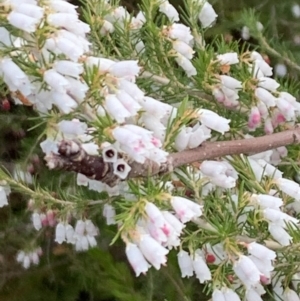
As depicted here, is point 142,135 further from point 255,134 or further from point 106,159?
point 255,134

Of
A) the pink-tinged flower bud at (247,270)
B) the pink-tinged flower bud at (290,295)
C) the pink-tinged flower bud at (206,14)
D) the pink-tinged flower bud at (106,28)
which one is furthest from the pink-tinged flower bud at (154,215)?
the pink-tinged flower bud at (206,14)

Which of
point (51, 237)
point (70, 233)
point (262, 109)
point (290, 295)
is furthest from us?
point (51, 237)

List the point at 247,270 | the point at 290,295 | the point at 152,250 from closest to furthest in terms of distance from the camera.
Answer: the point at 152,250, the point at 247,270, the point at 290,295

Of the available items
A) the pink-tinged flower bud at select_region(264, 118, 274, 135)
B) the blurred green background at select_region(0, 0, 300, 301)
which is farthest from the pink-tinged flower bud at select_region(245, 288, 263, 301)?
the blurred green background at select_region(0, 0, 300, 301)

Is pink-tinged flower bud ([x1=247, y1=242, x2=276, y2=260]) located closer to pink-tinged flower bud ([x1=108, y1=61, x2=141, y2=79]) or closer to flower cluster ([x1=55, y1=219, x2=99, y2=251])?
pink-tinged flower bud ([x1=108, y1=61, x2=141, y2=79])

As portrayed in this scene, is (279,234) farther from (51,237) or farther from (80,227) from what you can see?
(51,237)

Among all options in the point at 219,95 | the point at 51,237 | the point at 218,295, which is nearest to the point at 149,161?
the point at 218,295

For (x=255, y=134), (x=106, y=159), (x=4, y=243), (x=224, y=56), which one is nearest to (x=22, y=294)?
(x=4, y=243)

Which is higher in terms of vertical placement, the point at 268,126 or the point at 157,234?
the point at 157,234
